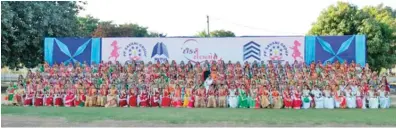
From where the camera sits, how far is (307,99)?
16406 millimetres

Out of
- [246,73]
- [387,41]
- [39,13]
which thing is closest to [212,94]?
[246,73]

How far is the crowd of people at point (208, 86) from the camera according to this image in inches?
651

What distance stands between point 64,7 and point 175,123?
15699 millimetres

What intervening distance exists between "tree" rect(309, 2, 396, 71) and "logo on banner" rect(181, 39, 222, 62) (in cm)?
916

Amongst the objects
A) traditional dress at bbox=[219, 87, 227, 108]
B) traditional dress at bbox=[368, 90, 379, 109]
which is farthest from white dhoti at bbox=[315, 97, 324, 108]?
traditional dress at bbox=[219, 87, 227, 108]

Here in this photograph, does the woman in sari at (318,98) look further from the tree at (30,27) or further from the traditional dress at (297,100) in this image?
the tree at (30,27)

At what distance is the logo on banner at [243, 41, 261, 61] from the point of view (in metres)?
19.0

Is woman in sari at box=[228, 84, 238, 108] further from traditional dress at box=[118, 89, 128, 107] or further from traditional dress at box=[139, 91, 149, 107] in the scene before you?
traditional dress at box=[118, 89, 128, 107]

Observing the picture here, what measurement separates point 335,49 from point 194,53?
4.99 metres

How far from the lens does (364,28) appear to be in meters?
25.2

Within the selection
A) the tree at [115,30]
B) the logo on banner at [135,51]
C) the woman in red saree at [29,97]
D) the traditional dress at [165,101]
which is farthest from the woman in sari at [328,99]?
the tree at [115,30]

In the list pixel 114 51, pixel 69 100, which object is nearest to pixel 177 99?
pixel 69 100

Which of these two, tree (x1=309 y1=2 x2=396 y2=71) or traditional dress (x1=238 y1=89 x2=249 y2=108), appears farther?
tree (x1=309 y1=2 x2=396 y2=71)

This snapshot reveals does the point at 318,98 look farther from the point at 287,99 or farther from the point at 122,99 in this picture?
the point at 122,99
